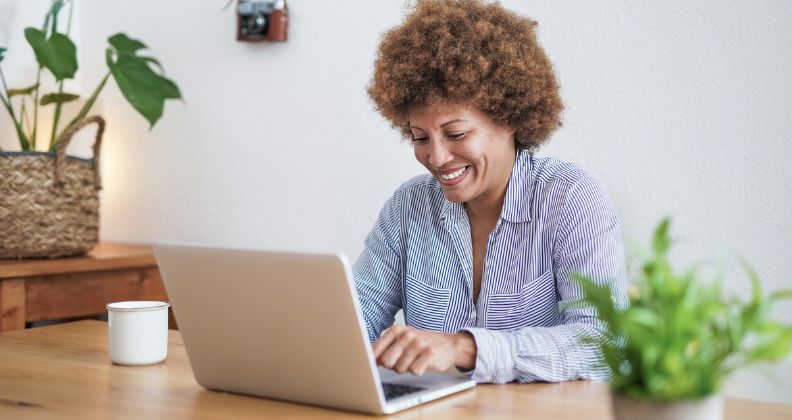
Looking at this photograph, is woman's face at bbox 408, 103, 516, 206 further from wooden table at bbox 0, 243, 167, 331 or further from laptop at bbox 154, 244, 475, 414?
wooden table at bbox 0, 243, 167, 331

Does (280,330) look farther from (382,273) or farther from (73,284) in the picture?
(73,284)

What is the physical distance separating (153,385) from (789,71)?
1.40 m

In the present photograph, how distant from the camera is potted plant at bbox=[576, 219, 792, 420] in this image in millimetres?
667

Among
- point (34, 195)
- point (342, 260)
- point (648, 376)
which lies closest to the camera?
point (648, 376)

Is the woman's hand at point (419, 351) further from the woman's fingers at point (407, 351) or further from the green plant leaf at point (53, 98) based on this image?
the green plant leaf at point (53, 98)

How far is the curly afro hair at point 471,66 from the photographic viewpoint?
1.69 m

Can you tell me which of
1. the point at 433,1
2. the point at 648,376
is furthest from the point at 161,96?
the point at 648,376

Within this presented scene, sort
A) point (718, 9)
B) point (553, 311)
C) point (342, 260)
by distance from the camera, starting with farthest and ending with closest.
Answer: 1. point (718, 9)
2. point (553, 311)
3. point (342, 260)

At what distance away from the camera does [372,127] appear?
251 cm

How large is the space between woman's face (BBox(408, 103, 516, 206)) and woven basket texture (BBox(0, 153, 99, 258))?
116 centimetres

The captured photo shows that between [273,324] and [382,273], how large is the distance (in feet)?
2.25

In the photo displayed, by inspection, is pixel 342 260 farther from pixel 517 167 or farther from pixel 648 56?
pixel 648 56

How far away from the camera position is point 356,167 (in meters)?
2.54

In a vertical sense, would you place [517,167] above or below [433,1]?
below
